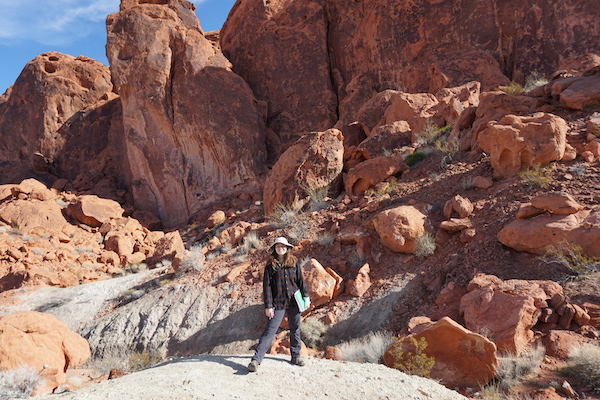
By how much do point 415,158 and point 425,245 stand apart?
4.04 metres

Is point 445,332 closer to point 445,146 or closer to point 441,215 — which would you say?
point 441,215

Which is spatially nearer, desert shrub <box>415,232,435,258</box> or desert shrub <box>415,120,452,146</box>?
desert shrub <box>415,232,435,258</box>

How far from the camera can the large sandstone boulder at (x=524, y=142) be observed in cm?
808

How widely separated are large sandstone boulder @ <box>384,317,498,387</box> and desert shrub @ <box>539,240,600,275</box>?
198 centimetres

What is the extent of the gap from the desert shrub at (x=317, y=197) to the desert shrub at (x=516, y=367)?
6717 mm

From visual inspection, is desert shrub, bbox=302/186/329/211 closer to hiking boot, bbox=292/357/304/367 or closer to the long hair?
the long hair

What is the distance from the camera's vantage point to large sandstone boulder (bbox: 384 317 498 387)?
479 cm

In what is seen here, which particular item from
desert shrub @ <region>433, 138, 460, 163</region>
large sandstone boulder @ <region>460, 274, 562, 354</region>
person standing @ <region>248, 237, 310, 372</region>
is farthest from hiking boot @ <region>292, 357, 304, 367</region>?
desert shrub @ <region>433, 138, 460, 163</region>

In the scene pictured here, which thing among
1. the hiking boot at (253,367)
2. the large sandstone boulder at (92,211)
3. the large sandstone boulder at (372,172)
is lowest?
the hiking boot at (253,367)

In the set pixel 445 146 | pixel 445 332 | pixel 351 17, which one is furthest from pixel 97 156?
pixel 445 332

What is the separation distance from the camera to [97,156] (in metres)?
22.6

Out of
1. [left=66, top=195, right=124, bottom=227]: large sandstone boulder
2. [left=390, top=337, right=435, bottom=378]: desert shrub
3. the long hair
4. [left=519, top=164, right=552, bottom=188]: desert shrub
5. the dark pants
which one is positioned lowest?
[left=390, top=337, right=435, bottom=378]: desert shrub

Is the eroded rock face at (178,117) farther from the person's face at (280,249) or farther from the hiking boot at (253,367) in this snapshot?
the hiking boot at (253,367)

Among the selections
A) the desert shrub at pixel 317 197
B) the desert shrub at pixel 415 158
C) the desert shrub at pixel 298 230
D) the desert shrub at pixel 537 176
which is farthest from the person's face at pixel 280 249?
the desert shrub at pixel 415 158
